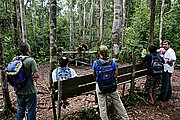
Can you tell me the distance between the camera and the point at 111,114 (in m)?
4.93

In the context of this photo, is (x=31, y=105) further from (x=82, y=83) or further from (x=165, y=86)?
(x=165, y=86)

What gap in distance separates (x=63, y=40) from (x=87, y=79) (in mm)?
17392

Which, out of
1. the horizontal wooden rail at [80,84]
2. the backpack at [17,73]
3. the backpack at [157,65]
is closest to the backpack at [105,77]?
the horizontal wooden rail at [80,84]

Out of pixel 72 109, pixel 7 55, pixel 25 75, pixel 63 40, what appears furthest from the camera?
pixel 63 40

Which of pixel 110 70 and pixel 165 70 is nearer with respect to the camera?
pixel 110 70

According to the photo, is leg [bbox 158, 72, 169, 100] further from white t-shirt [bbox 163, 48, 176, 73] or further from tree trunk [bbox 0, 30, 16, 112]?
tree trunk [bbox 0, 30, 16, 112]

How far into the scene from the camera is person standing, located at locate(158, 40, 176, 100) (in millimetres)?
6008

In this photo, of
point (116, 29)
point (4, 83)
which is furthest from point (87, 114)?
point (116, 29)

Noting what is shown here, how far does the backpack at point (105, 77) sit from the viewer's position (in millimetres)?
4027

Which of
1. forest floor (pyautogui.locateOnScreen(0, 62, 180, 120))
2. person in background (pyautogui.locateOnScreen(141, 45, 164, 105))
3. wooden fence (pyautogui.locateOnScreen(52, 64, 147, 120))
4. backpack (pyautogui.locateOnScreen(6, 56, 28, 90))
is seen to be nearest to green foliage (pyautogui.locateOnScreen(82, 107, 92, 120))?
forest floor (pyautogui.locateOnScreen(0, 62, 180, 120))

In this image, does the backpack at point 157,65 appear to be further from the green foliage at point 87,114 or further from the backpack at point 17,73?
the backpack at point 17,73

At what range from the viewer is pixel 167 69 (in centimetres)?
620

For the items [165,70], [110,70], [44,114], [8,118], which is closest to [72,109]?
[44,114]

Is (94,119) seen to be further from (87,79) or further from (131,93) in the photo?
(131,93)
